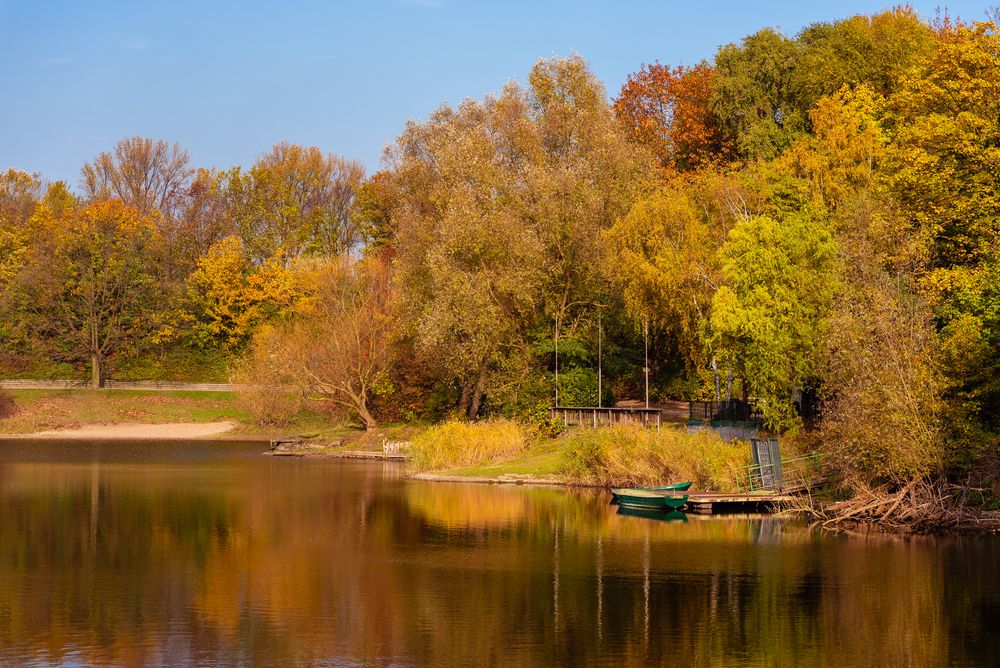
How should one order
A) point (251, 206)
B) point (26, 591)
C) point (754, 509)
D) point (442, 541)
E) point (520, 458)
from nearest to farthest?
point (26, 591)
point (442, 541)
point (754, 509)
point (520, 458)
point (251, 206)

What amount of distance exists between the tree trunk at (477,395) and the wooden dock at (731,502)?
82.0ft

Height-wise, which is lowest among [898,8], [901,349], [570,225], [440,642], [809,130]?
[440,642]

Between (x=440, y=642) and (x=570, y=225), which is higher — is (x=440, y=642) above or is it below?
below

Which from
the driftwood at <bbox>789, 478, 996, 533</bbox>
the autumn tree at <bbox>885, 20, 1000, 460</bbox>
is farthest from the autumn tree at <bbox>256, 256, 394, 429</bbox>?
the driftwood at <bbox>789, 478, 996, 533</bbox>

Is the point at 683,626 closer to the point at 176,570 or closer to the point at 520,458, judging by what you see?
the point at 176,570

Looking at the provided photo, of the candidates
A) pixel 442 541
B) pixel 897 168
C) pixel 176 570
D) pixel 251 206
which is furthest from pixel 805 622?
pixel 251 206

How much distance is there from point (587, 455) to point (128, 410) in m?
53.6

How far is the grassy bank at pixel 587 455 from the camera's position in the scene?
46.2m

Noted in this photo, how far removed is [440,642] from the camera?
78.6 feet

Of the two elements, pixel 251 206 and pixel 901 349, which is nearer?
pixel 901 349

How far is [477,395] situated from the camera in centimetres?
6981

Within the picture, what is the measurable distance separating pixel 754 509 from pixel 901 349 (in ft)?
26.9

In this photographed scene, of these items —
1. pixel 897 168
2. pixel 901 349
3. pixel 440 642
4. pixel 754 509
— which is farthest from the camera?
pixel 897 168

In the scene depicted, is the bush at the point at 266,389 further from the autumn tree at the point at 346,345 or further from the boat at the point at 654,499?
the boat at the point at 654,499
